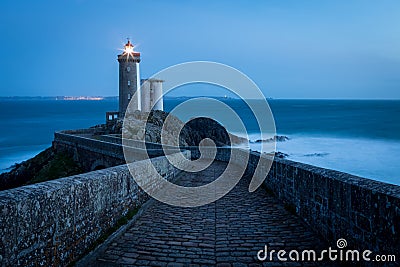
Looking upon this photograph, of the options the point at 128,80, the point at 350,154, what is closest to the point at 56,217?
the point at 128,80

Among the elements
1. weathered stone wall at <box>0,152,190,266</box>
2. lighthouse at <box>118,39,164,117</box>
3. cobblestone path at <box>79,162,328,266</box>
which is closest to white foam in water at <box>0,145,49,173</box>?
lighthouse at <box>118,39,164,117</box>

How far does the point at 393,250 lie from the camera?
2.80 metres

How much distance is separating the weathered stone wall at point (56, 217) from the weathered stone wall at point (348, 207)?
2816 millimetres

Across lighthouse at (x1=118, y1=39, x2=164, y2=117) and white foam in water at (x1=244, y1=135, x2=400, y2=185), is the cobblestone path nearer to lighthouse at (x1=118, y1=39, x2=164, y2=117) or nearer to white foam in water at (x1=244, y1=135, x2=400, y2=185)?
white foam in water at (x1=244, y1=135, x2=400, y2=185)

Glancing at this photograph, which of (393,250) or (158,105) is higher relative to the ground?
(158,105)

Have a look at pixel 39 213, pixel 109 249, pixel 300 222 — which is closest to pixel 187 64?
pixel 300 222

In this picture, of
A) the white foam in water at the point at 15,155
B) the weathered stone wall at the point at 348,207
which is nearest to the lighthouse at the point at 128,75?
the white foam in water at the point at 15,155

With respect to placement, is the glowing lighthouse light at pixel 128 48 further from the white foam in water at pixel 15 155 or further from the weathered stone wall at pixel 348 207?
the weathered stone wall at pixel 348 207

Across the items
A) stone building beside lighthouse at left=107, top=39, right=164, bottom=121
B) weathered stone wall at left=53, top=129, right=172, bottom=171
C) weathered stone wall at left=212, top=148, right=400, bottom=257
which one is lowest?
weathered stone wall at left=212, top=148, right=400, bottom=257

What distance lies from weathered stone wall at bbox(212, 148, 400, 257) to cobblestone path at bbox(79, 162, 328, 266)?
29 centimetres

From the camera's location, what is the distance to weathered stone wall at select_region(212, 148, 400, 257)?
290cm

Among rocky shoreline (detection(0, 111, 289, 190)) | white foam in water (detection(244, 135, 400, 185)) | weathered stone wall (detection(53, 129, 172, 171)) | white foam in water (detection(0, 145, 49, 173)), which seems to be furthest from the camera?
white foam in water (detection(0, 145, 49, 173))

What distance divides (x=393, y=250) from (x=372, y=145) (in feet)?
131

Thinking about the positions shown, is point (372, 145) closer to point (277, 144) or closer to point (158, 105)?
point (277, 144)
